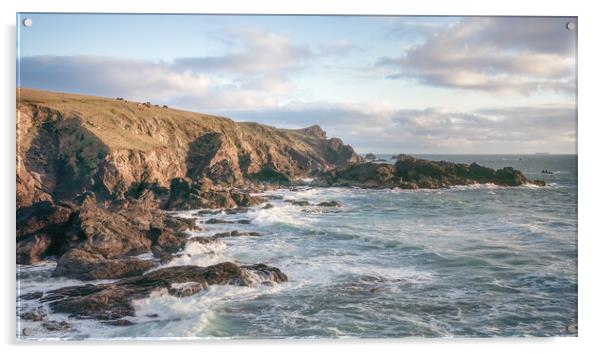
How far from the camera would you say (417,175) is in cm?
1035

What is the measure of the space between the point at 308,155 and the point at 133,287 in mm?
4330

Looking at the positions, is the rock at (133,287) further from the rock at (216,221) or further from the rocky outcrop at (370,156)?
the rocky outcrop at (370,156)

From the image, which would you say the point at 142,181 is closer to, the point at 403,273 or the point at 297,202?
the point at 297,202

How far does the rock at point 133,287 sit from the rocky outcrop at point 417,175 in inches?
131

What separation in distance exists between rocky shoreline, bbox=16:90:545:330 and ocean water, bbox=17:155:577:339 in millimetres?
267

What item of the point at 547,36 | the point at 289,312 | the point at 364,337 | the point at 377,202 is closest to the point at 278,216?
the point at 377,202

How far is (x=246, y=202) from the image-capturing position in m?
10.6

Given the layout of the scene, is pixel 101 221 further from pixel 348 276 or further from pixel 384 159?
pixel 384 159

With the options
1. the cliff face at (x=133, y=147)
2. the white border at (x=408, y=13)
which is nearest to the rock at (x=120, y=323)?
the white border at (x=408, y=13)

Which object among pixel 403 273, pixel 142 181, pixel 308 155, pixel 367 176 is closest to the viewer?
pixel 403 273

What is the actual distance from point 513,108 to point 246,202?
599cm

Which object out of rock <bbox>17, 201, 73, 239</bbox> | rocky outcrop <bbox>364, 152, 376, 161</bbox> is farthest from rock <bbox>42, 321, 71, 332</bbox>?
rocky outcrop <bbox>364, 152, 376, 161</bbox>

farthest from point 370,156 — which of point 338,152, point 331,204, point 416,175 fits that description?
point 331,204

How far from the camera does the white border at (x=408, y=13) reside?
25.2ft
